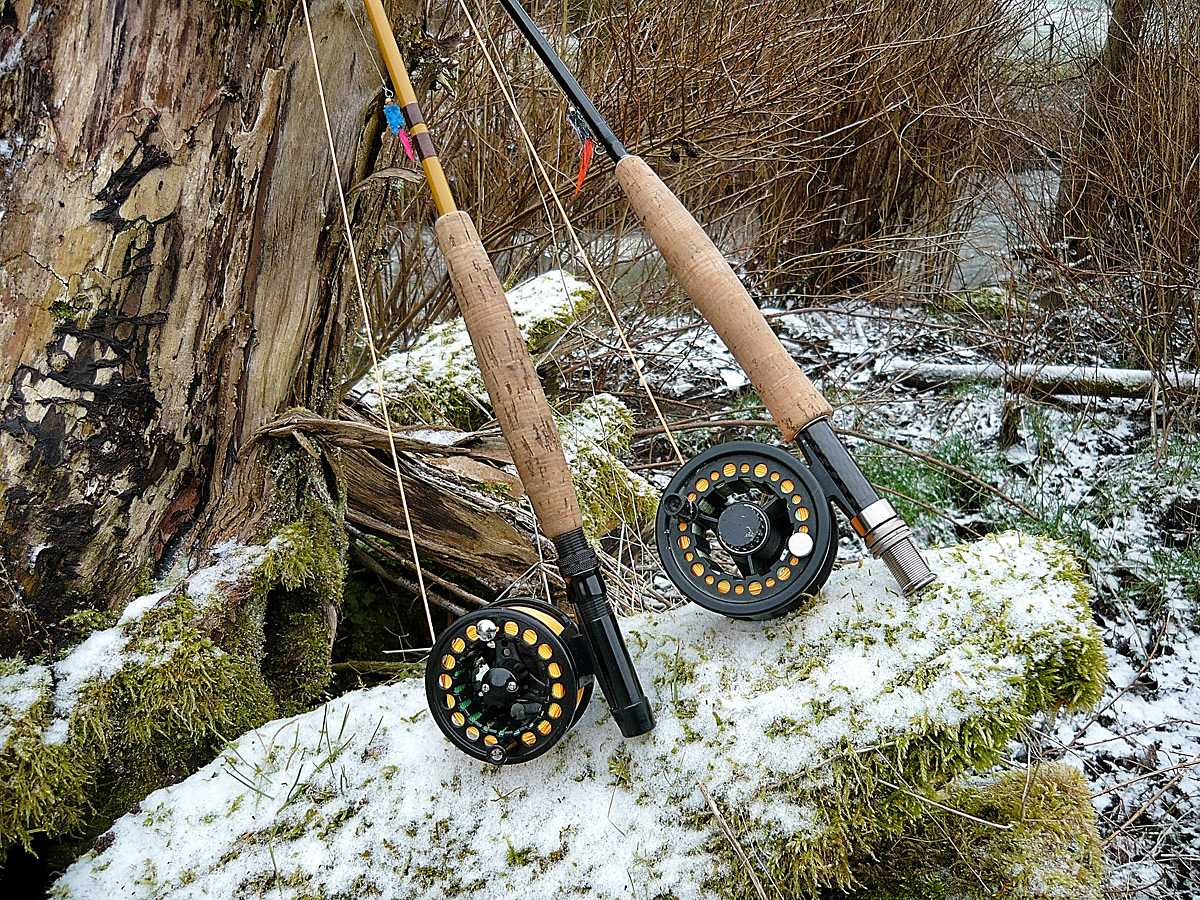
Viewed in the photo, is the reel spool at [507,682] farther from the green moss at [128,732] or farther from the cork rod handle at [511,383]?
the green moss at [128,732]

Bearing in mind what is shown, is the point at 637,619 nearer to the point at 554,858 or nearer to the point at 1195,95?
→ the point at 554,858

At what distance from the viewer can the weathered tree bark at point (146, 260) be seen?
5.77ft

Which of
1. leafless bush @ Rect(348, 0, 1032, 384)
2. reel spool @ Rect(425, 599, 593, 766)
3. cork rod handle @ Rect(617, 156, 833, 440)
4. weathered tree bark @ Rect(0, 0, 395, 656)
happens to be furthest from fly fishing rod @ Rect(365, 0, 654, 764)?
leafless bush @ Rect(348, 0, 1032, 384)

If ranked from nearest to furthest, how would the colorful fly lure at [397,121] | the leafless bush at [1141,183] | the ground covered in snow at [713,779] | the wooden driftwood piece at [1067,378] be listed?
the ground covered in snow at [713,779]
the colorful fly lure at [397,121]
the leafless bush at [1141,183]
the wooden driftwood piece at [1067,378]

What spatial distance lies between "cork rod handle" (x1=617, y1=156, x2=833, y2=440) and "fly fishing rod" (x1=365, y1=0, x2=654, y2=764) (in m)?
0.38

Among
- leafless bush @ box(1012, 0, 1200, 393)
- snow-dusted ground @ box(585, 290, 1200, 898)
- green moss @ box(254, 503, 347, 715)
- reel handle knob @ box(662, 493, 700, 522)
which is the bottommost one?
snow-dusted ground @ box(585, 290, 1200, 898)

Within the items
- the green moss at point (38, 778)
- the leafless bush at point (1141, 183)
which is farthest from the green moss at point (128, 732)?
the leafless bush at point (1141, 183)

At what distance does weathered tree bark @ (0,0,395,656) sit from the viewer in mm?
1759

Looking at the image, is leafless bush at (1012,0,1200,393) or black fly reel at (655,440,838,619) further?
leafless bush at (1012,0,1200,393)

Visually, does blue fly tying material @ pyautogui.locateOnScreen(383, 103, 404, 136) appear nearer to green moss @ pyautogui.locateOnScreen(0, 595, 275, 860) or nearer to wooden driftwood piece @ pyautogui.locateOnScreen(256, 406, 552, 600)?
wooden driftwood piece @ pyautogui.locateOnScreen(256, 406, 552, 600)

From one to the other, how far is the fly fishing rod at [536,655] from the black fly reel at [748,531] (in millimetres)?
171

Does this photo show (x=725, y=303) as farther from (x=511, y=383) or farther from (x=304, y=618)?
(x=304, y=618)

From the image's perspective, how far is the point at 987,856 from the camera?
5.92 ft

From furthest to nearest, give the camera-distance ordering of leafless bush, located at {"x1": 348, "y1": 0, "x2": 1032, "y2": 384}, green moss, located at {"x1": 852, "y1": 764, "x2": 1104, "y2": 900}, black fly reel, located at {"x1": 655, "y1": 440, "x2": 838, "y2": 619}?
leafless bush, located at {"x1": 348, "y1": 0, "x2": 1032, "y2": 384}
green moss, located at {"x1": 852, "y1": 764, "x2": 1104, "y2": 900}
black fly reel, located at {"x1": 655, "y1": 440, "x2": 838, "y2": 619}
